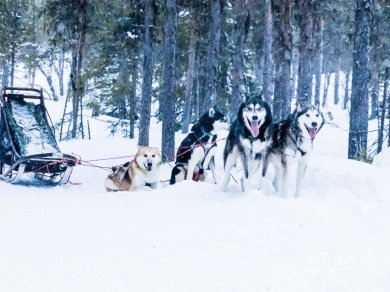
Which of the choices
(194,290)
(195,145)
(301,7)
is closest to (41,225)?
(194,290)

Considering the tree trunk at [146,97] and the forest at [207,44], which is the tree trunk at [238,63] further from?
the tree trunk at [146,97]

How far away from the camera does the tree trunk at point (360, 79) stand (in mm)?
9398

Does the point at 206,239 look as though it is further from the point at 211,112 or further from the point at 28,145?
the point at 28,145

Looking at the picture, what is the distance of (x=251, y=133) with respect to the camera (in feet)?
18.9

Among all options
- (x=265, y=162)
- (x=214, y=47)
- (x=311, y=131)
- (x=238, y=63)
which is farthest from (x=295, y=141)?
(x=238, y=63)

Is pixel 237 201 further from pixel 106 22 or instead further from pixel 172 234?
pixel 106 22

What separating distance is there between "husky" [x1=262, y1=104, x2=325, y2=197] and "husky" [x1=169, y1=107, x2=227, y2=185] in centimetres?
202

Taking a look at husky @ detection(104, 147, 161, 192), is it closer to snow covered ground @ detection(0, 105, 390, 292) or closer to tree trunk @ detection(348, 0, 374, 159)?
snow covered ground @ detection(0, 105, 390, 292)

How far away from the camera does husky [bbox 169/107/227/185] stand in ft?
26.0

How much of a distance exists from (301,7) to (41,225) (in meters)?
14.5

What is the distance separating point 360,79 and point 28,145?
7.25 meters

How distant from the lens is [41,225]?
15.6ft

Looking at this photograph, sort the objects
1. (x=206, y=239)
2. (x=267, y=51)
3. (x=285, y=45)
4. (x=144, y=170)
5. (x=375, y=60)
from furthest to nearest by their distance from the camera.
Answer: (x=375, y=60) → (x=285, y=45) → (x=267, y=51) → (x=144, y=170) → (x=206, y=239)

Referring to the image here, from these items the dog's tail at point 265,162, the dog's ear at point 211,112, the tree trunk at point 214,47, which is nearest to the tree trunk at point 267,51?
the tree trunk at point 214,47
